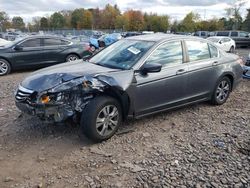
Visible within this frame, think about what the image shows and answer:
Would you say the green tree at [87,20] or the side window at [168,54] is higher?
the green tree at [87,20]

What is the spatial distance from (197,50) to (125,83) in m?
1.99

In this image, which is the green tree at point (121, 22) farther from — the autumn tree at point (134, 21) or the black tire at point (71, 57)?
the black tire at point (71, 57)

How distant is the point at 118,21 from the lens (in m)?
82.2

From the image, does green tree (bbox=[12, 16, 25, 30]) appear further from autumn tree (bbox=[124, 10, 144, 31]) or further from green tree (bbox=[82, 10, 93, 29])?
autumn tree (bbox=[124, 10, 144, 31])

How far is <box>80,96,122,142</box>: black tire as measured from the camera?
4113 millimetres

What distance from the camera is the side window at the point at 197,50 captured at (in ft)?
17.9

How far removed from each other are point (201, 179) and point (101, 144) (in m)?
1.56

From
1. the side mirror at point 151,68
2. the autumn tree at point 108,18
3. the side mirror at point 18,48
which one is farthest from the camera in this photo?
the autumn tree at point 108,18

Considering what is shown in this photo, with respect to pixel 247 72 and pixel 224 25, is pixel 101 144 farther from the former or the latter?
pixel 224 25

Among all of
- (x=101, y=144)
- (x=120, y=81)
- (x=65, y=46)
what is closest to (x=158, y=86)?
(x=120, y=81)

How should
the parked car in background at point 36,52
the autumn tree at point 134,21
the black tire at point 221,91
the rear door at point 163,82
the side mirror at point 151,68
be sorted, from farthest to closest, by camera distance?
1. the autumn tree at point 134,21
2. the parked car in background at point 36,52
3. the black tire at point 221,91
4. the rear door at point 163,82
5. the side mirror at point 151,68

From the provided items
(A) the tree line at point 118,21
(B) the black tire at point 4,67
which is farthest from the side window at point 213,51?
(A) the tree line at point 118,21

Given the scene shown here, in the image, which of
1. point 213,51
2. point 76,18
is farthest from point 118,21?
point 213,51

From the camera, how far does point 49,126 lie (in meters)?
4.94
